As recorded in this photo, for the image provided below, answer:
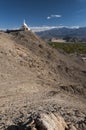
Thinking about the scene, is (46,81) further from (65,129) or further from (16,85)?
(65,129)

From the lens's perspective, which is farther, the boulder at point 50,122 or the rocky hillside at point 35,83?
the rocky hillside at point 35,83

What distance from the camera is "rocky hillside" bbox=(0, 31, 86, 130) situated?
1223cm

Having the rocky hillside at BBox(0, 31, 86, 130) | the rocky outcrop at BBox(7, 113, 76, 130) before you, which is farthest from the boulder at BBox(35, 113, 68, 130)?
the rocky hillside at BBox(0, 31, 86, 130)

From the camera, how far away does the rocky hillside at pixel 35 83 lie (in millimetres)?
12227

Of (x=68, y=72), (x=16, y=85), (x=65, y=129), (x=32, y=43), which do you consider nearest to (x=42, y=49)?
(x=32, y=43)

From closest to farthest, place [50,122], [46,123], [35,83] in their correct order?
[46,123], [50,122], [35,83]

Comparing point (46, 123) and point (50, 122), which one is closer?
point (46, 123)

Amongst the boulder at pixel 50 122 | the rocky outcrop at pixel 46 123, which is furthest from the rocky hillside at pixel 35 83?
the boulder at pixel 50 122

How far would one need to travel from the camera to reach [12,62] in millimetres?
22484

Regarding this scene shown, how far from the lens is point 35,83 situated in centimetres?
2044

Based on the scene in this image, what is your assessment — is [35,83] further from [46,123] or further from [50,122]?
[46,123]

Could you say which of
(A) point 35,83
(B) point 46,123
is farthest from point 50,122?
(A) point 35,83

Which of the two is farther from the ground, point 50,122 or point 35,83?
point 50,122

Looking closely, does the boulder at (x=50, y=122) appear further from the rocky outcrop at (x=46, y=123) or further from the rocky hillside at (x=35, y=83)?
the rocky hillside at (x=35, y=83)
